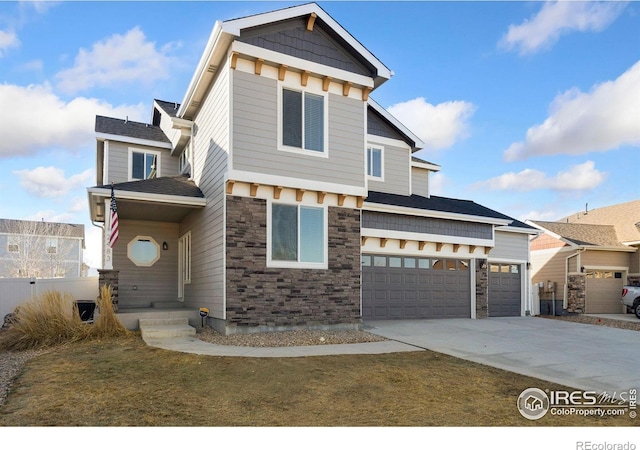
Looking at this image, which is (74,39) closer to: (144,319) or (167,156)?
(167,156)

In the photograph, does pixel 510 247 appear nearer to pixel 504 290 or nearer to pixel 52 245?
pixel 504 290

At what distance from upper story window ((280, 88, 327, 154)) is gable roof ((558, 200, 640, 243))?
18636 mm

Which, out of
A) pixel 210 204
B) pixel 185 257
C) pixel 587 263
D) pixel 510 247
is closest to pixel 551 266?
pixel 587 263

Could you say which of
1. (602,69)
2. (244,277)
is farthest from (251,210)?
(602,69)

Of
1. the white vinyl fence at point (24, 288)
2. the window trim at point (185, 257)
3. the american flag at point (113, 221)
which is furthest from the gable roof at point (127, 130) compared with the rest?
the american flag at point (113, 221)

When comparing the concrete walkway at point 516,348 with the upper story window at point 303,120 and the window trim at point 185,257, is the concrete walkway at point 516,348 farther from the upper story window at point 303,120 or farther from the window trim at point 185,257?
the upper story window at point 303,120

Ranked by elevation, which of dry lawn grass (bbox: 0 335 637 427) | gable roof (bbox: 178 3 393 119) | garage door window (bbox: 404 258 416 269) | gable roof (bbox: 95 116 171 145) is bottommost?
dry lawn grass (bbox: 0 335 637 427)

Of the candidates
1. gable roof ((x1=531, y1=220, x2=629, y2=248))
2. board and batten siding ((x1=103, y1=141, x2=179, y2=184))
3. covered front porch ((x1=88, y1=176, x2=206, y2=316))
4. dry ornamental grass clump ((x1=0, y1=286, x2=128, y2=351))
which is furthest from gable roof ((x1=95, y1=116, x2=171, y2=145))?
gable roof ((x1=531, y1=220, x2=629, y2=248))

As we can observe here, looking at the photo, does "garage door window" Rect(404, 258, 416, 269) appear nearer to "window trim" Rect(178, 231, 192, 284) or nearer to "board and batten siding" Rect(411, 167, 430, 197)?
"board and batten siding" Rect(411, 167, 430, 197)

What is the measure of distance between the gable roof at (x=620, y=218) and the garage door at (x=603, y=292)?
2.21 meters

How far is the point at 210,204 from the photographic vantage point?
1222cm

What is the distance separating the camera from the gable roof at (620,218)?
23234mm

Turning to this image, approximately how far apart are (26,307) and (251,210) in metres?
5.29

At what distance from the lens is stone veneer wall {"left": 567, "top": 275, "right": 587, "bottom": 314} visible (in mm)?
21078
